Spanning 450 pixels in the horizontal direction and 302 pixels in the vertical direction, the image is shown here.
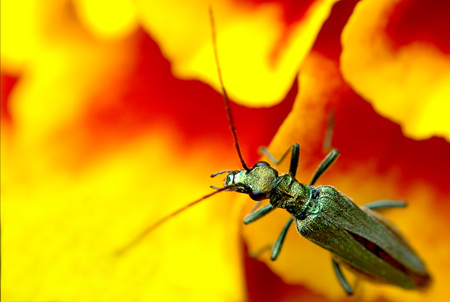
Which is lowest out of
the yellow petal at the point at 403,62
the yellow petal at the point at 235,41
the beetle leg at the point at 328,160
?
the beetle leg at the point at 328,160

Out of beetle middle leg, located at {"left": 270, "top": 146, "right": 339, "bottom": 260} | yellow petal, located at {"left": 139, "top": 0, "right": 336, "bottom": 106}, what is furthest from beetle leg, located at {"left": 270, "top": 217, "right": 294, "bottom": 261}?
yellow petal, located at {"left": 139, "top": 0, "right": 336, "bottom": 106}

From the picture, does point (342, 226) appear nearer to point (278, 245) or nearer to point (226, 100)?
point (278, 245)

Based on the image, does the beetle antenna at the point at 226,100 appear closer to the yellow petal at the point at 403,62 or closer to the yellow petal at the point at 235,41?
the yellow petal at the point at 235,41

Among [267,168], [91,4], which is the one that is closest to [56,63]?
[91,4]

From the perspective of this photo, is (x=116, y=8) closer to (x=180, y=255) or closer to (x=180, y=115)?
(x=180, y=115)

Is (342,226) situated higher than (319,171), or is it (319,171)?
(319,171)

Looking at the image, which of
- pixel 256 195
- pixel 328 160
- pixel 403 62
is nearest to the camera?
pixel 403 62

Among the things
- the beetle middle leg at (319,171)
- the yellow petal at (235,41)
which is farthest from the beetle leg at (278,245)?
the yellow petal at (235,41)

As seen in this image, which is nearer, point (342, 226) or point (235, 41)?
point (235, 41)

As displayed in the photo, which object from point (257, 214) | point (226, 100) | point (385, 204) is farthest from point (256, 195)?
point (226, 100)
